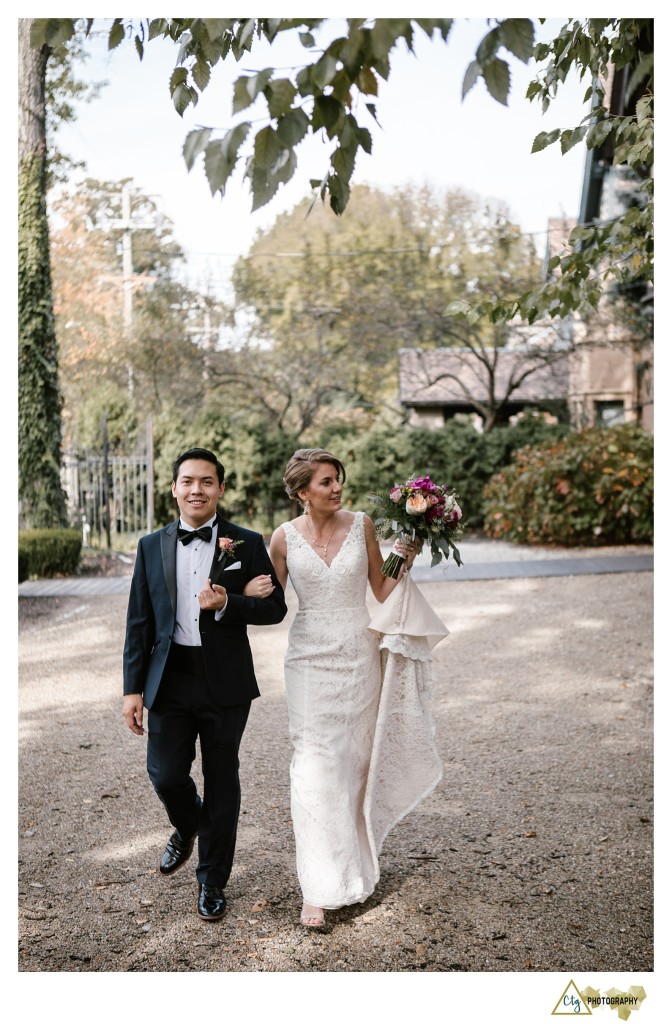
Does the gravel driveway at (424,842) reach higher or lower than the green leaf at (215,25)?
lower

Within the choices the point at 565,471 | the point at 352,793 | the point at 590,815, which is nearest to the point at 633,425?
the point at 565,471

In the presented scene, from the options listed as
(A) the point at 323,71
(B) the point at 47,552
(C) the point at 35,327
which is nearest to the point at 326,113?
(A) the point at 323,71

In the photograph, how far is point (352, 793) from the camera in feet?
12.7

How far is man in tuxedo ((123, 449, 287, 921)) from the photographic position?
3.71 metres

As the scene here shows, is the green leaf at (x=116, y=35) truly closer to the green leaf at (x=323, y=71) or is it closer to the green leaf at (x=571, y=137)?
the green leaf at (x=323, y=71)

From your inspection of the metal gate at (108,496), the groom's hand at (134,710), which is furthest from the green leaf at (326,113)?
the metal gate at (108,496)

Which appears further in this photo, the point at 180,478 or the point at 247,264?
the point at 247,264

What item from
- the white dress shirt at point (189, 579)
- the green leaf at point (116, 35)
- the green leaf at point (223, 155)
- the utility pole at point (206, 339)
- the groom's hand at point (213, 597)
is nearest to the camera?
the green leaf at point (223, 155)

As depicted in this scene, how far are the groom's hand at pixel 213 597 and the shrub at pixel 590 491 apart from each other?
36.1 feet

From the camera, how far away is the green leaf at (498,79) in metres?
2.38

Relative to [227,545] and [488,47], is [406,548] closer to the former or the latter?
[227,545]

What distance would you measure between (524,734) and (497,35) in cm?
490

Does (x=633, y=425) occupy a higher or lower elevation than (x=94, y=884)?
higher

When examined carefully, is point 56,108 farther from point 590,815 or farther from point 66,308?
point 590,815
